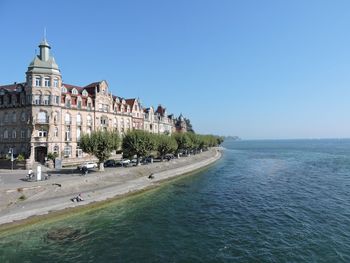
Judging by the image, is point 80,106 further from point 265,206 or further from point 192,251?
point 192,251

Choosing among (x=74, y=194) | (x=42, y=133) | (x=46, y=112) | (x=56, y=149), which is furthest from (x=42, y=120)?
(x=74, y=194)

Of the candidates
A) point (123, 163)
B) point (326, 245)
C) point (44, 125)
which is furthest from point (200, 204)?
point (44, 125)

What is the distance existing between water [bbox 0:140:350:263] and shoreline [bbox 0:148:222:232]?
1.60 m

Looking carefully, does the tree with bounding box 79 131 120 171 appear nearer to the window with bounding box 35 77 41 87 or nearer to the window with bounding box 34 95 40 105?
the window with bounding box 34 95 40 105

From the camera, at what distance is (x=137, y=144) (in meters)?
67.6

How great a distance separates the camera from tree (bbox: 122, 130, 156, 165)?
67875 mm

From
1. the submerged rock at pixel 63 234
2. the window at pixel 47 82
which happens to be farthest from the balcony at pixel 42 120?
the submerged rock at pixel 63 234

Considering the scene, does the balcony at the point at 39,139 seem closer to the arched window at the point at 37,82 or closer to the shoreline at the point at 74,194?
the arched window at the point at 37,82

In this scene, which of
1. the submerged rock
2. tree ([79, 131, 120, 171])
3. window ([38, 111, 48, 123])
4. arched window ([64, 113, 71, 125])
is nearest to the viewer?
the submerged rock

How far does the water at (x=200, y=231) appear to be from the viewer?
992 inches

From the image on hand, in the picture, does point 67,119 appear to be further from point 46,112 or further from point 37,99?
point 37,99

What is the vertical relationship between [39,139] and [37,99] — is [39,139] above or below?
below

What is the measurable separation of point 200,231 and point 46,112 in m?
52.3

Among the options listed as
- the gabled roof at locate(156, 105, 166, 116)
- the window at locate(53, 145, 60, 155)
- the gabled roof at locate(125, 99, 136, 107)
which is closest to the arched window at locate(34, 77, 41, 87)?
the window at locate(53, 145, 60, 155)
